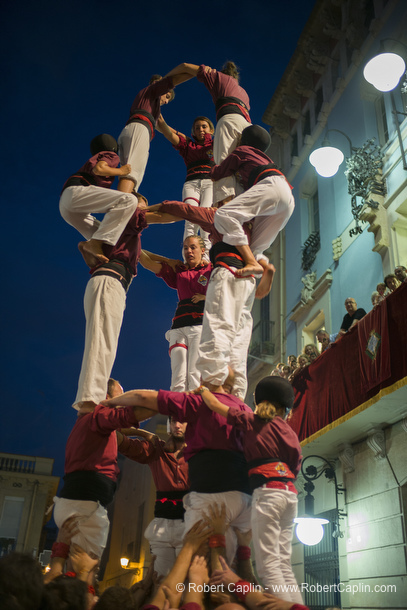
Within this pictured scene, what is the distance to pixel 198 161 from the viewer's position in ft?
28.9

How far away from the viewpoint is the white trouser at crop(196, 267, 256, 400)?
14.8 ft

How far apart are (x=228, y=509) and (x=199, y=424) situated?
2.00 ft

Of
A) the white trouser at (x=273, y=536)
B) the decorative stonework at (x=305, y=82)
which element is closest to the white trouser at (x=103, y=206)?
the white trouser at (x=273, y=536)

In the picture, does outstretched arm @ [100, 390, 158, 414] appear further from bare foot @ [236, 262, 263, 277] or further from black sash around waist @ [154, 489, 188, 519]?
bare foot @ [236, 262, 263, 277]

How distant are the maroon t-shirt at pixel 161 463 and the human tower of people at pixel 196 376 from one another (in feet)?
0.03

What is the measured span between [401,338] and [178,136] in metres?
4.48

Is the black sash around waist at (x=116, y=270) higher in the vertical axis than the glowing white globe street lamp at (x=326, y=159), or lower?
lower

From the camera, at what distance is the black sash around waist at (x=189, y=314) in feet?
22.6

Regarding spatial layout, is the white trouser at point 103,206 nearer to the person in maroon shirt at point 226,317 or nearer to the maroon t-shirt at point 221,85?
the person in maroon shirt at point 226,317

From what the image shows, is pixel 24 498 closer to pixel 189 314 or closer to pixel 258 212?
pixel 189 314

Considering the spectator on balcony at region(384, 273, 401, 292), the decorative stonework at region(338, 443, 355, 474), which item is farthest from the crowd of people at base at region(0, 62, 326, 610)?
the decorative stonework at region(338, 443, 355, 474)

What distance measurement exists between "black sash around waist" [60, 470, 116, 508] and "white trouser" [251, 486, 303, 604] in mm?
1329

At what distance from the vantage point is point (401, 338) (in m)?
7.62

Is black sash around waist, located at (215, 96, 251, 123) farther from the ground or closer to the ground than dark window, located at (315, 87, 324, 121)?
closer to the ground
